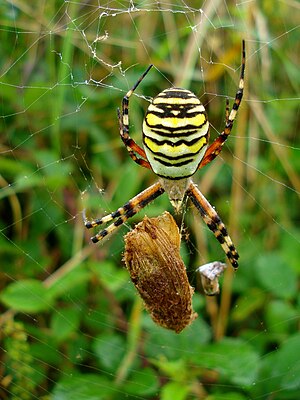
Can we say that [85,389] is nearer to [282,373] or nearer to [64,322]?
[64,322]

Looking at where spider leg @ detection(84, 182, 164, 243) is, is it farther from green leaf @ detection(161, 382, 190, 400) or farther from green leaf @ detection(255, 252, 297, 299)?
green leaf @ detection(161, 382, 190, 400)

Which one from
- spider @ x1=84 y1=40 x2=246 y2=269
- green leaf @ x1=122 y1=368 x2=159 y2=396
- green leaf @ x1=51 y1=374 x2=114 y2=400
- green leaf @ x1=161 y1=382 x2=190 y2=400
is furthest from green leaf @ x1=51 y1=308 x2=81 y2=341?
spider @ x1=84 y1=40 x2=246 y2=269

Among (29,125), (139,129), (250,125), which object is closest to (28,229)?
(29,125)

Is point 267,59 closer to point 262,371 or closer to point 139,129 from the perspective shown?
point 139,129

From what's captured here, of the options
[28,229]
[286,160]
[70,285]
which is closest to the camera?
[70,285]

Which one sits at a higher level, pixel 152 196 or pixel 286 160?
pixel 286 160

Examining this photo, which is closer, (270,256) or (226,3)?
(270,256)

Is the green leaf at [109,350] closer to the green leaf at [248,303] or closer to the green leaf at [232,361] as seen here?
the green leaf at [232,361]
